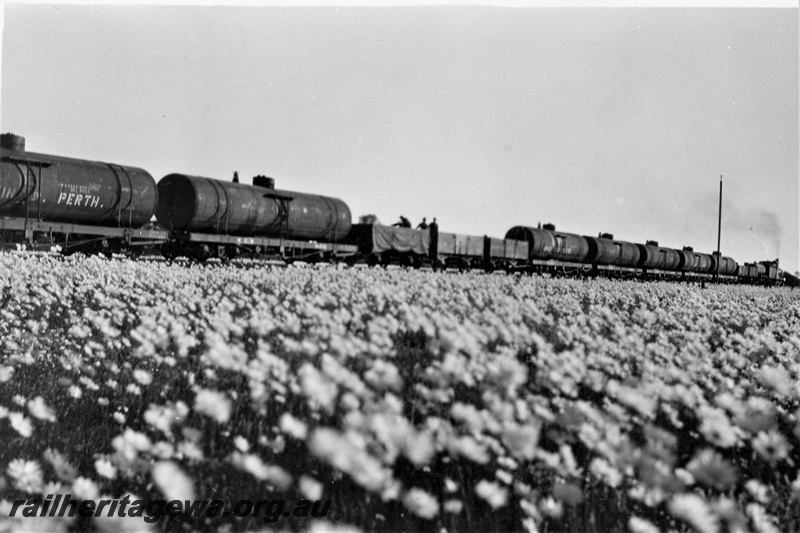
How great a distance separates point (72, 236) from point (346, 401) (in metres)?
17.6

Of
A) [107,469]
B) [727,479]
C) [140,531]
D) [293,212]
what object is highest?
[293,212]

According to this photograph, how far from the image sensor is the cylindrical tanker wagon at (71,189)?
51.7 ft

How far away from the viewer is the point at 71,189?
1712cm

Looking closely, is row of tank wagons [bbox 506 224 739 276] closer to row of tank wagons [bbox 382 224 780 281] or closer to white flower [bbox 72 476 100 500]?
row of tank wagons [bbox 382 224 780 281]

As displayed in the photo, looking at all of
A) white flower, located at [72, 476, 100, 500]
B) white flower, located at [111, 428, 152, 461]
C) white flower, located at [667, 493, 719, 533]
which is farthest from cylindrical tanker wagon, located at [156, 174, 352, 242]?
white flower, located at [667, 493, 719, 533]

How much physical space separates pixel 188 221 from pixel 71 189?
4088 millimetres

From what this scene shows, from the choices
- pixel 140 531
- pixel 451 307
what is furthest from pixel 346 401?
pixel 451 307

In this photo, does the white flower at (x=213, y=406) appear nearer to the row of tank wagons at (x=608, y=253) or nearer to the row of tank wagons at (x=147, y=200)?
the row of tank wagons at (x=147, y=200)

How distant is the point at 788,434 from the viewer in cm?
384

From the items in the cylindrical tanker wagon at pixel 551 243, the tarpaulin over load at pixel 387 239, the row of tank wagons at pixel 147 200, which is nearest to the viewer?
the row of tank wagons at pixel 147 200

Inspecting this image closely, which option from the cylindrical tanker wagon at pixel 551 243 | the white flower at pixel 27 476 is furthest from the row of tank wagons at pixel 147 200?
the cylindrical tanker wagon at pixel 551 243

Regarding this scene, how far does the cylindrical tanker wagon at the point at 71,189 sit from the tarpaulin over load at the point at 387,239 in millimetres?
10284

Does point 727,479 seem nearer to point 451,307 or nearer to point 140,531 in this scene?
point 140,531

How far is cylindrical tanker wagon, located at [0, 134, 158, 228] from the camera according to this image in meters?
15.8
